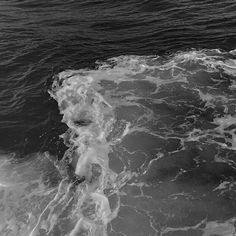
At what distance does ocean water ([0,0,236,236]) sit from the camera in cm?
922

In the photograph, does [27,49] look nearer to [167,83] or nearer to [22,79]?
[22,79]

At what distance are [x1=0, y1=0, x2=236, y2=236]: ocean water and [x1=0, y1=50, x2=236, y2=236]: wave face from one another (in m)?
0.03

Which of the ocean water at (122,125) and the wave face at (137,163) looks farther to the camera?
the ocean water at (122,125)

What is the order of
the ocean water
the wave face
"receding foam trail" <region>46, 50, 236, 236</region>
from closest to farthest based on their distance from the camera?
the wave face < the ocean water < "receding foam trail" <region>46, 50, 236, 236</region>

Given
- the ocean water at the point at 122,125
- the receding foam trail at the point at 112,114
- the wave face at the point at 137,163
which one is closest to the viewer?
the wave face at the point at 137,163

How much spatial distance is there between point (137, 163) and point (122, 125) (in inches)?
79.4

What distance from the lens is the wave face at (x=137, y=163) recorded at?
9023 mm

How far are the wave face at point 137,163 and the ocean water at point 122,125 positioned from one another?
3 cm

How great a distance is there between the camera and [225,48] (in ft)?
53.7

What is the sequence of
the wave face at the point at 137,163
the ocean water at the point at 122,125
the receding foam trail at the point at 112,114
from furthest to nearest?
the receding foam trail at the point at 112,114 < the ocean water at the point at 122,125 < the wave face at the point at 137,163

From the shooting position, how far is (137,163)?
35.2 ft

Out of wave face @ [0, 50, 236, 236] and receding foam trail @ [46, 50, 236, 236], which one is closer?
wave face @ [0, 50, 236, 236]

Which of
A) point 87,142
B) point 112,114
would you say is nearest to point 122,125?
point 112,114

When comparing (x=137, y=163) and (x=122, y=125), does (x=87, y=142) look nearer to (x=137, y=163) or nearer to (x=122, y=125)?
(x=122, y=125)
